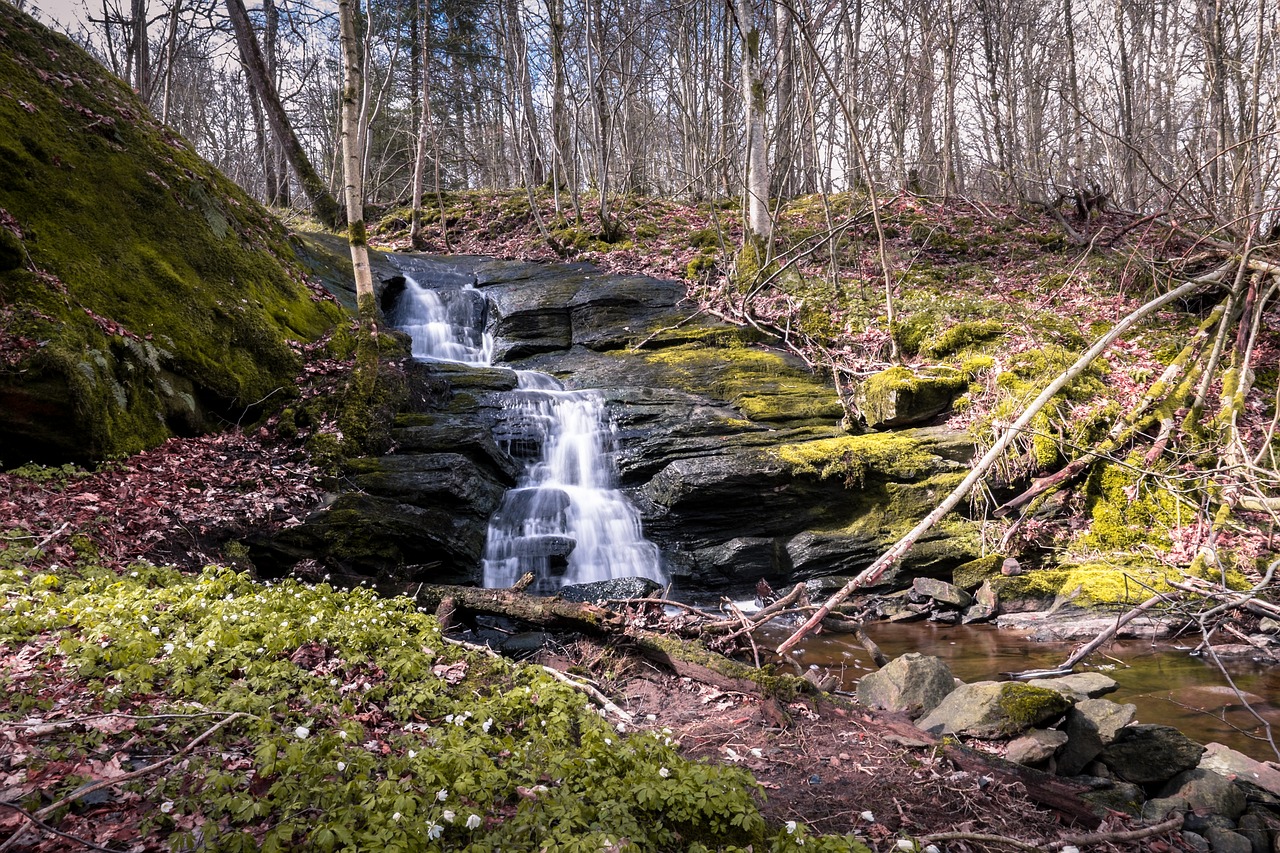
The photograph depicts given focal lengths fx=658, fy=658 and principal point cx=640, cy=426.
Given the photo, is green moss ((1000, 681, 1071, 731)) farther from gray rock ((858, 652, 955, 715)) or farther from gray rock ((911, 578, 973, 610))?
gray rock ((911, 578, 973, 610))

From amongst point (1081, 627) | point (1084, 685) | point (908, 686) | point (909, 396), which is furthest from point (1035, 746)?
point (909, 396)

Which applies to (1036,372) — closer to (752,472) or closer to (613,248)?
(752,472)

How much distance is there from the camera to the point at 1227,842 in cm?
351

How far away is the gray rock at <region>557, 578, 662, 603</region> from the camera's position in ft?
25.3

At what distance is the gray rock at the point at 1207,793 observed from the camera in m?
3.78

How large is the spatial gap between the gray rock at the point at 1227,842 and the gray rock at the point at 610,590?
505 centimetres

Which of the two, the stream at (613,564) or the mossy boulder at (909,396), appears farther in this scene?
the mossy boulder at (909,396)

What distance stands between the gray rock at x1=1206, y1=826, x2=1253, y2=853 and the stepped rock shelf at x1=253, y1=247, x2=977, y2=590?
5.26 metres

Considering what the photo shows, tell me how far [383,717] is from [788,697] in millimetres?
2671

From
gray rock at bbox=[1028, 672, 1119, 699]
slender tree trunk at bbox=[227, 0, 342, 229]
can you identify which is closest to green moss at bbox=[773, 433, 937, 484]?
gray rock at bbox=[1028, 672, 1119, 699]

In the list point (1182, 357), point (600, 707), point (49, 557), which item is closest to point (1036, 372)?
point (1182, 357)

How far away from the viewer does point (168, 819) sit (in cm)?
238

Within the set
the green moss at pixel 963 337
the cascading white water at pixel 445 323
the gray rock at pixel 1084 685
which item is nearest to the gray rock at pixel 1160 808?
the gray rock at pixel 1084 685

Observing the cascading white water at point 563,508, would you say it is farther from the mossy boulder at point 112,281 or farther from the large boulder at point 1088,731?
the large boulder at point 1088,731
